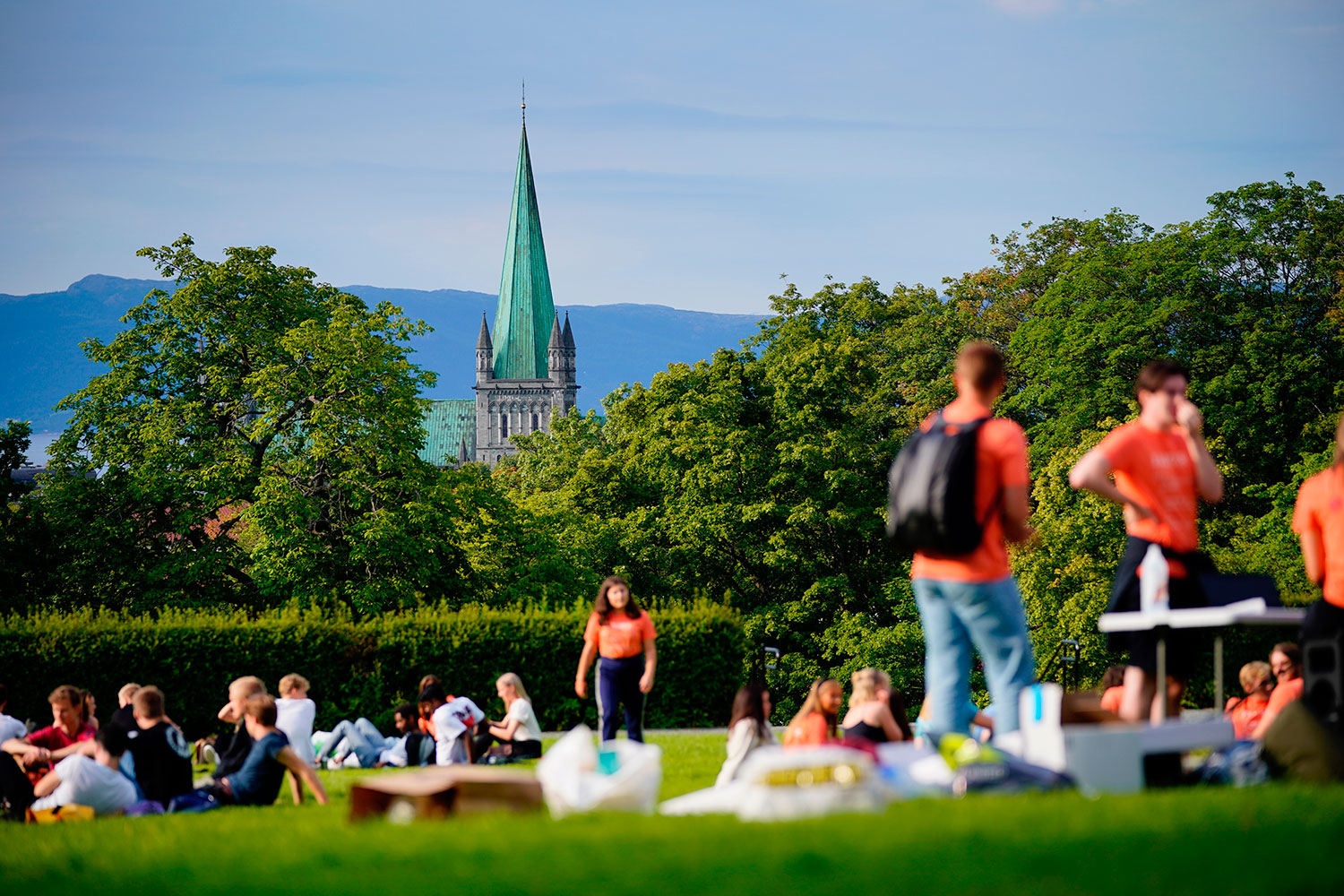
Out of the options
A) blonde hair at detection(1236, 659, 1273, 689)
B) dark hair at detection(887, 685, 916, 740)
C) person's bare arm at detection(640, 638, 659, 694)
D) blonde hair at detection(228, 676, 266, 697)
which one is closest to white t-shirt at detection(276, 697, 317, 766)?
blonde hair at detection(228, 676, 266, 697)

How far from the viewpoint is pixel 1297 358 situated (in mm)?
33969

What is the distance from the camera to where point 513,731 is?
14.0 meters

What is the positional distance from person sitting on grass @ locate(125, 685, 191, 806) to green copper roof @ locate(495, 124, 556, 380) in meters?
125

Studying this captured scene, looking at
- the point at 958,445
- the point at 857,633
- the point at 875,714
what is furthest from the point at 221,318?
the point at 958,445

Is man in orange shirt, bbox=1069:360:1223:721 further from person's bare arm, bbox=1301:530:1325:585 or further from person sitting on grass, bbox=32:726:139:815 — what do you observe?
person sitting on grass, bbox=32:726:139:815

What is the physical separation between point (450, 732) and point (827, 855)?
8.81m

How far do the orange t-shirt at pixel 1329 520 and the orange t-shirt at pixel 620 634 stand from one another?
241 inches

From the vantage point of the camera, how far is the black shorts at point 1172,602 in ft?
22.9

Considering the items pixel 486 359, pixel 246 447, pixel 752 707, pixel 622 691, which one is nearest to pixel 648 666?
pixel 622 691

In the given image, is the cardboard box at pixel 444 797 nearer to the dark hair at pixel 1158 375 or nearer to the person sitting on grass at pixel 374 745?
the dark hair at pixel 1158 375

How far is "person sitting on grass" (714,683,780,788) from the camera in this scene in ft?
31.5

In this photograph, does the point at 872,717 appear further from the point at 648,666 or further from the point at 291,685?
the point at 291,685

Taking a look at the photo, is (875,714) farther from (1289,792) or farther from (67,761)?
(67,761)

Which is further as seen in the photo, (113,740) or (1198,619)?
(113,740)
